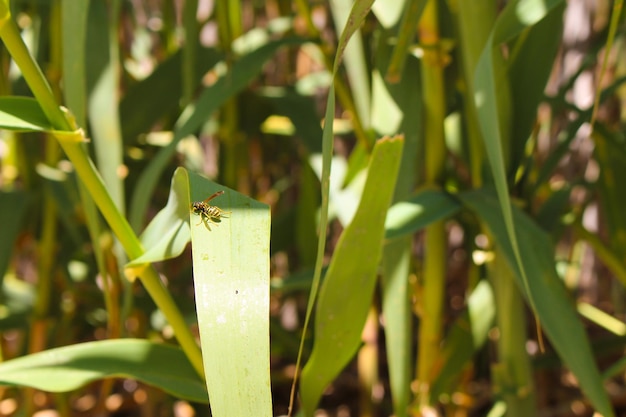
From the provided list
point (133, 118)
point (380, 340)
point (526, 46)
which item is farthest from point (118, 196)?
point (380, 340)

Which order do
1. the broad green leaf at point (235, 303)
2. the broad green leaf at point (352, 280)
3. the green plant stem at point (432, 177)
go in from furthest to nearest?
the green plant stem at point (432, 177) → the broad green leaf at point (352, 280) → the broad green leaf at point (235, 303)

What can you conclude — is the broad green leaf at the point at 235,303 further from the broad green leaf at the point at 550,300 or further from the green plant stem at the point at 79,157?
the broad green leaf at the point at 550,300

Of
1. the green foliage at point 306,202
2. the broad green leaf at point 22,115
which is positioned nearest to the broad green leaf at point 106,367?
the green foliage at point 306,202

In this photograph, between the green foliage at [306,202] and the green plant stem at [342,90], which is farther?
the green plant stem at [342,90]

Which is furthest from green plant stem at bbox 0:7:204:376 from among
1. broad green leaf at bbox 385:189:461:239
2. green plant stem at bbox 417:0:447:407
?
green plant stem at bbox 417:0:447:407

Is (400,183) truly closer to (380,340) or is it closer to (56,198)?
(56,198)
